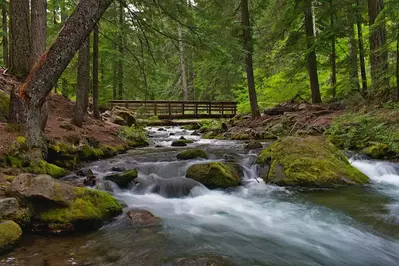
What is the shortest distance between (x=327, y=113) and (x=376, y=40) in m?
3.45

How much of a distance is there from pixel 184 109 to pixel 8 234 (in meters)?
22.4

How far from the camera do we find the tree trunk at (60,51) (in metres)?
5.64

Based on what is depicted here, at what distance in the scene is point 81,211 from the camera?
4.57 meters

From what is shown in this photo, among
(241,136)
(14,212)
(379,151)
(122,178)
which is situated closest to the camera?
(14,212)

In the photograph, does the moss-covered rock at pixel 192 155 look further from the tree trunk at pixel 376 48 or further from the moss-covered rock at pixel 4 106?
the tree trunk at pixel 376 48

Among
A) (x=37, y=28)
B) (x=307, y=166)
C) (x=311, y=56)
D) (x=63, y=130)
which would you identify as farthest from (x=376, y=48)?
(x=63, y=130)

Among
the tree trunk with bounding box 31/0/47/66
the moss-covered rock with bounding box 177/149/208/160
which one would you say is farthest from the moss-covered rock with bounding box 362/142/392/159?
the tree trunk with bounding box 31/0/47/66

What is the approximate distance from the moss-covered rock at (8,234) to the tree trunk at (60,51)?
2663 mm

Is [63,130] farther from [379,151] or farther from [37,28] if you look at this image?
[379,151]

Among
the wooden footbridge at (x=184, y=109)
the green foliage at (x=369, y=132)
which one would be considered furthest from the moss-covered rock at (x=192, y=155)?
the wooden footbridge at (x=184, y=109)

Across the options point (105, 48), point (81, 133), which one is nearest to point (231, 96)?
point (105, 48)

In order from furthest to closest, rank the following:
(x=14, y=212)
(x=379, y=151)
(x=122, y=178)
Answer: (x=379, y=151) < (x=122, y=178) < (x=14, y=212)

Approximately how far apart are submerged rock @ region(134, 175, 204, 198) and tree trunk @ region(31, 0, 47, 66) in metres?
3.60

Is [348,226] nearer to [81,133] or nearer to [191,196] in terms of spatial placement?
[191,196]
